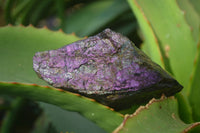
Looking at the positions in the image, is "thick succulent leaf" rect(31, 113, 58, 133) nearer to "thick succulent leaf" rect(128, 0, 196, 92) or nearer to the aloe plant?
the aloe plant

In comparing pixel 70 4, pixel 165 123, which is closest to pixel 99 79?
pixel 165 123

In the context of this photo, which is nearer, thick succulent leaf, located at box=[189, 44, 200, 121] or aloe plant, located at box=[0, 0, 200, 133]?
aloe plant, located at box=[0, 0, 200, 133]

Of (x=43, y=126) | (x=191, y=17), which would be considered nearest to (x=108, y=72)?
(x=191, y=17)

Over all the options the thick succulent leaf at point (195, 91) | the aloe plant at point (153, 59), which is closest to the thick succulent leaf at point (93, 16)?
the aloe plant at point (153, 59)

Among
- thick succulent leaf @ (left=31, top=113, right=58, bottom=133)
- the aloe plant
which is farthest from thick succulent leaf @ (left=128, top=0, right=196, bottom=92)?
thick succulent leaf @ (left=31, top=113, right=58, bottom=133)

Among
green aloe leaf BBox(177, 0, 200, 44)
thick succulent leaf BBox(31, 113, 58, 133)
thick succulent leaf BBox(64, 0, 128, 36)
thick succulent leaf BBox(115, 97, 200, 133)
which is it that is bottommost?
thick succulent leaf BBox(31, 113, 58, 133)

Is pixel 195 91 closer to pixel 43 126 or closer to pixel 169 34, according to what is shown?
pixel 169 34
